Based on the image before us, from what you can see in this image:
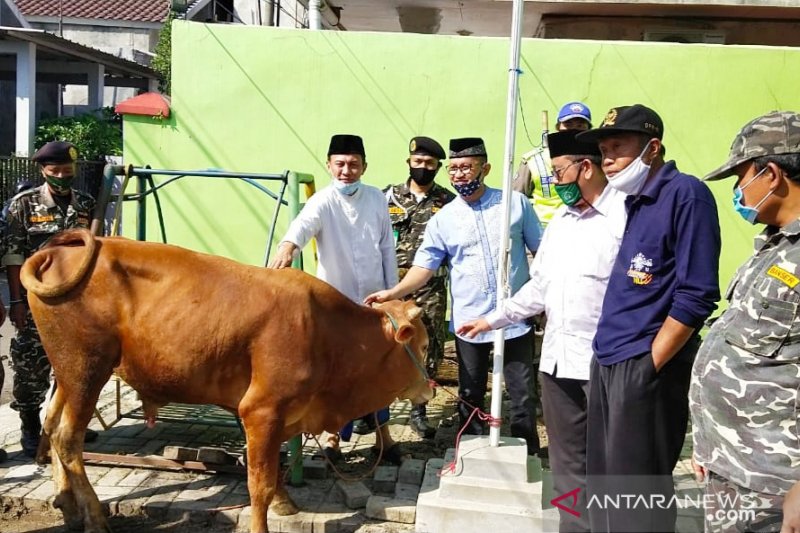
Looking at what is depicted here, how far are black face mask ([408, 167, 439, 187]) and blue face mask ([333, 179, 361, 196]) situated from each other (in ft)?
3.63

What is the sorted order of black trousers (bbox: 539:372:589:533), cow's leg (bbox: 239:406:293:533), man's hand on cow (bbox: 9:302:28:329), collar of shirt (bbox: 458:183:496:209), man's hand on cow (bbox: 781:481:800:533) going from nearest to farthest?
man's hand on cow (bbox: 781:481:800:533) → black trousers (bbox: 539:372:589:533) → cow's leg (bbox: 239:406:293:533) → collar of shirt (bbox: 458:183:496:209) → man's hand on cow (bbox: 9:302:28:329)

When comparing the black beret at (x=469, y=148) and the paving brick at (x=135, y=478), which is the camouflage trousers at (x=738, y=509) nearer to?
the black beret at (x=469, y=148)

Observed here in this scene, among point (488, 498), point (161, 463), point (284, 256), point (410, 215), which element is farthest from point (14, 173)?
point (488, 498)

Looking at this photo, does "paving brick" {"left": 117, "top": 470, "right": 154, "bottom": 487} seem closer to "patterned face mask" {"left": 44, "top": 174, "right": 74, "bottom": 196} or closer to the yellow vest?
"patterned face mask" {"left": 44, "top": 174, "right": 74, "bottom": 196}

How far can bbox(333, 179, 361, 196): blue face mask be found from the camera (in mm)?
4516

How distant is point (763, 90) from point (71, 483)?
23.9ft

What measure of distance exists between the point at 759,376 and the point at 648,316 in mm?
530

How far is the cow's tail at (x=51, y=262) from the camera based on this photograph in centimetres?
367

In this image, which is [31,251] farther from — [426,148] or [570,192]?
[570,192]

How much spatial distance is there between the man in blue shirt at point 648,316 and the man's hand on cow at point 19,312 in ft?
12.4

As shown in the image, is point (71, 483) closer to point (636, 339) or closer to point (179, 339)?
point (179, 339)

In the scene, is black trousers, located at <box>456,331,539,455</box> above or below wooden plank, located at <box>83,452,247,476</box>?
above

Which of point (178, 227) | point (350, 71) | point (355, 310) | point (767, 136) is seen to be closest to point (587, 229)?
point (767, 136)

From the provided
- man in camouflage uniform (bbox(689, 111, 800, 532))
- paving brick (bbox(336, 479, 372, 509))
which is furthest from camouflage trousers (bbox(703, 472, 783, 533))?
paving brick (bbox(336, 479, 372, 509))
